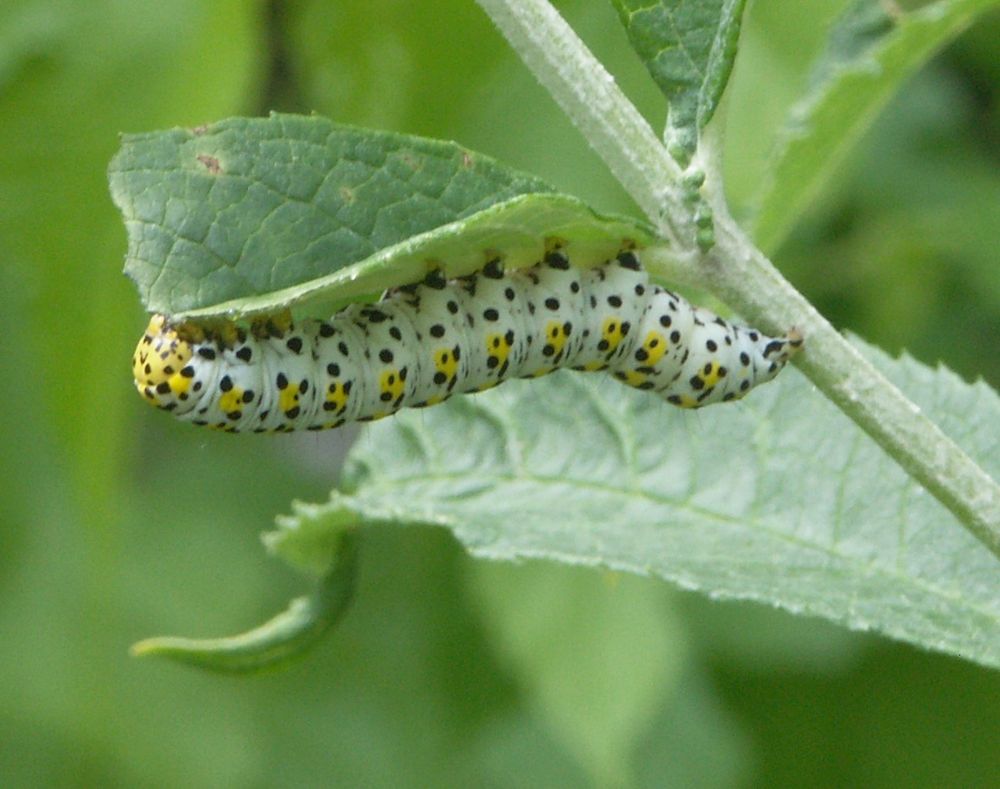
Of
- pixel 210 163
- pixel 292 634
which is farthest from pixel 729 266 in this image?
pixel 292 634

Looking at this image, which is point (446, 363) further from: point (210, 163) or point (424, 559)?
point (424, 559)

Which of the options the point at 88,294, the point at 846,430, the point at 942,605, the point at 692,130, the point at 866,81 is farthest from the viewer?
→ the point at 88,294

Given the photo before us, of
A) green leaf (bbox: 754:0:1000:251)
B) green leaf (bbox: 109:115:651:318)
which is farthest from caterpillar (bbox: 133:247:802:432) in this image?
green leaf (bbox: 109:115:651:318)

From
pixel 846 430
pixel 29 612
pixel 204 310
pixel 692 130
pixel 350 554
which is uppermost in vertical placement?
pixel 29 612

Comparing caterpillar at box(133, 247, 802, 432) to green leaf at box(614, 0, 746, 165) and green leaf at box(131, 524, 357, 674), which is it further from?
green leaf at box(614, 0, 746, 165)

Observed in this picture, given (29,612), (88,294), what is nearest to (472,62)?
(88,294)

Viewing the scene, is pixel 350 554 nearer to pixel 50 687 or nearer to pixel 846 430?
pixel 846 430
